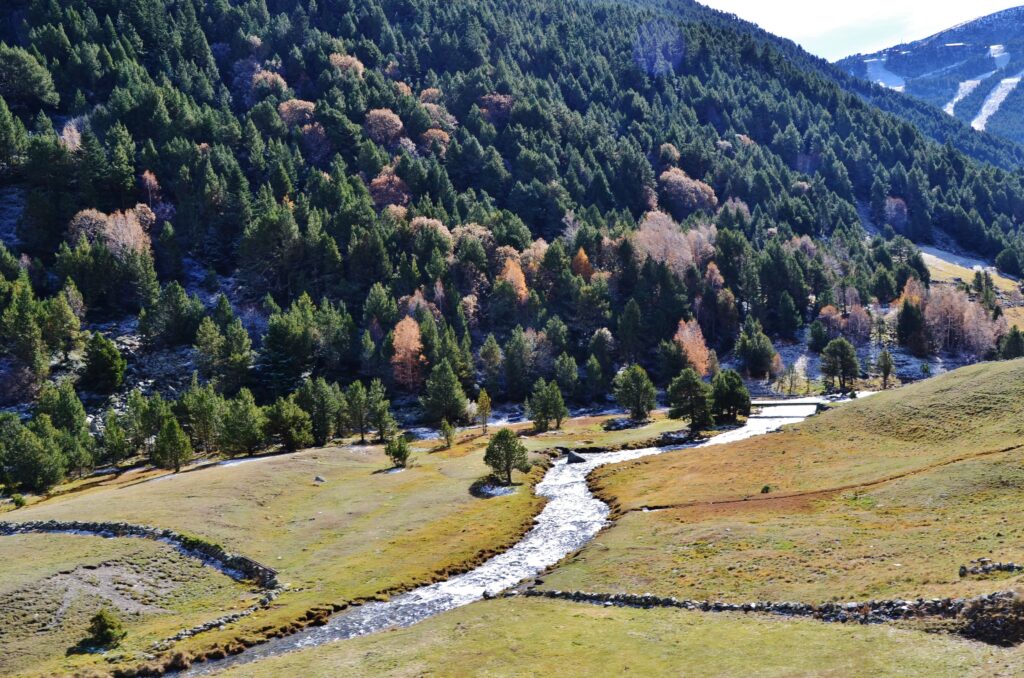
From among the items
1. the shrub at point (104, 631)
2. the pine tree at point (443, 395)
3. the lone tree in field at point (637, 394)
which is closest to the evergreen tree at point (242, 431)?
the pine tree at point (443, 395)

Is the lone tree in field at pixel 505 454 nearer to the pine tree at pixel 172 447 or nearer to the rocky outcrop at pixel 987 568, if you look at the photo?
the pine tree at pixel 172 447

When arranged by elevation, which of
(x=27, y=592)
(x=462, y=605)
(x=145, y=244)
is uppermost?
(x=145, y=244)

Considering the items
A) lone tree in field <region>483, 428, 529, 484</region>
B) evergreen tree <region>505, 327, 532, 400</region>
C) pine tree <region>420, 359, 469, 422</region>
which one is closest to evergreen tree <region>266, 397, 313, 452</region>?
pine tree <region>420, 359, 469, 422</region>

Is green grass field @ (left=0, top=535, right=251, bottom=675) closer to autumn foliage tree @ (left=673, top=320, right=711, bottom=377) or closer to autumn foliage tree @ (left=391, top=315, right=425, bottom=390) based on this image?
autumn foliage tree @ (left=391, top=315, right=425, bottom=390)

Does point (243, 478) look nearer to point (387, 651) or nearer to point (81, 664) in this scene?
point (81, 664)

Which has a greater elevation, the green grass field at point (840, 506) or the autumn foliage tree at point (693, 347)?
the autumn foliage tree at point (693, 347)

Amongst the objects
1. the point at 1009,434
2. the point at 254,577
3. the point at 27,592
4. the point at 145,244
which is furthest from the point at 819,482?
the point at 145,244
